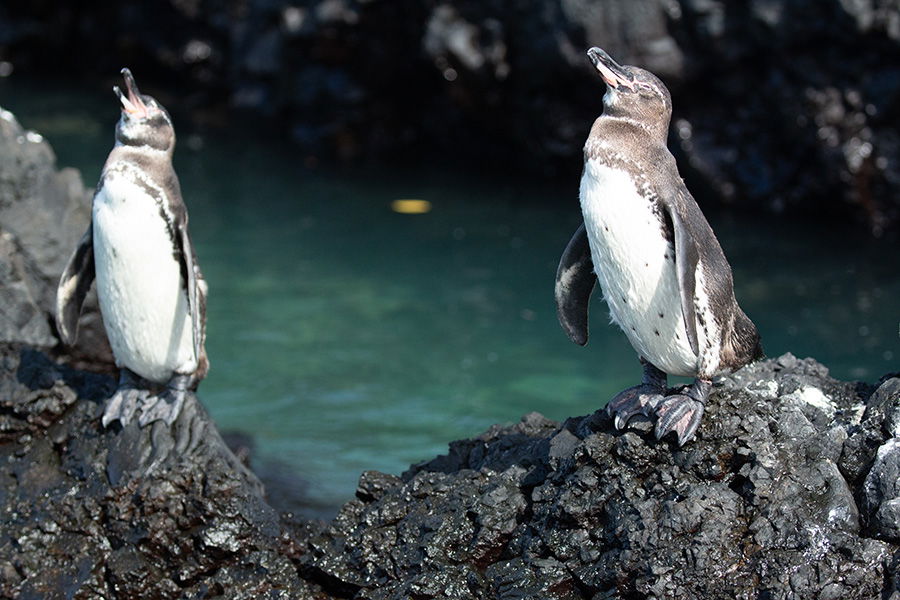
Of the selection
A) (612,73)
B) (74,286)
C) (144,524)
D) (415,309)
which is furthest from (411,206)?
(612,73)

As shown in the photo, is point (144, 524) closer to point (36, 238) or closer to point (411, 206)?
point (36, 238)

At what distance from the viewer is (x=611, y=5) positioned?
9031 millimetres

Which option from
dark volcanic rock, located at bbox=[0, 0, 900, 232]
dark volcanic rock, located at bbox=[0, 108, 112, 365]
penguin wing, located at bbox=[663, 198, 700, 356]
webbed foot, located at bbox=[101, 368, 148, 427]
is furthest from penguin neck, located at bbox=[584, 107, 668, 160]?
dark volcanic rock, located at bbox=[0, 0, 900, 232]

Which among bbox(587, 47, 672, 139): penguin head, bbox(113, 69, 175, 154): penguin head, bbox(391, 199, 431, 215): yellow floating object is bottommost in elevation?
bbox(587, 47, 672, 139): penguin head

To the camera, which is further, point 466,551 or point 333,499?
point 333,499

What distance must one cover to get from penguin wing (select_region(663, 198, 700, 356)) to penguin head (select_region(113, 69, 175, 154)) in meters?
2.05

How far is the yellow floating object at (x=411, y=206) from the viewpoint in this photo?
10.1 metres

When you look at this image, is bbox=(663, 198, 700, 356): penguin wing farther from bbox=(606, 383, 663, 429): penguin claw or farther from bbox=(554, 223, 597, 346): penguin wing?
bbox=(554, 223, 597, 346): penguin wing

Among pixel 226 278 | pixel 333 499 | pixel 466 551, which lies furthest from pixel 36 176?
pixel 466 551

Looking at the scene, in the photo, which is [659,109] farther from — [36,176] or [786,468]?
[36,176]

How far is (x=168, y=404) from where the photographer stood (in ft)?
14.8

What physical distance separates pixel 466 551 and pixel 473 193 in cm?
699

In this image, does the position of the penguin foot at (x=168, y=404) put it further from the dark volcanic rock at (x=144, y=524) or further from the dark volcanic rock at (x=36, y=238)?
the dark volcanic rock at (x=36, y=238)

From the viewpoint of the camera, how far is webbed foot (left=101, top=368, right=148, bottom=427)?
4.46 meters
